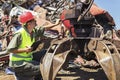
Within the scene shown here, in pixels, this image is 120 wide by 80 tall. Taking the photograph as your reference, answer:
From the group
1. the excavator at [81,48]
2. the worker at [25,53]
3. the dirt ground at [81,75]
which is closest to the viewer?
the excavator at [81,48]

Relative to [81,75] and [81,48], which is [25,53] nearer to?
[81,48]

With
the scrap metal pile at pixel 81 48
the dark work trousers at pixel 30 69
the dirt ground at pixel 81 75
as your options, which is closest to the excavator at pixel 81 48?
the scrap metal pile at pixel 81 48

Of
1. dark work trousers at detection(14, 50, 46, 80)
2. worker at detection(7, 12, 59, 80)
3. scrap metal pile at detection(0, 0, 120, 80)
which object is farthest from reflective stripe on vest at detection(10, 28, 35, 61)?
scrap metal pile at detection(0, 0, 120, 80)

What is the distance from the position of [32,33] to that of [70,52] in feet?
2.67

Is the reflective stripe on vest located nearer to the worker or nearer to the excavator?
the worker

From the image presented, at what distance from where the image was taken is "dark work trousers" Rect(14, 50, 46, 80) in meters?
6.45

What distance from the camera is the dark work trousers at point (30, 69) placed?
6445 mm

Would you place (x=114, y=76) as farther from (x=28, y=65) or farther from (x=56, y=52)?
(x=28, y=65)

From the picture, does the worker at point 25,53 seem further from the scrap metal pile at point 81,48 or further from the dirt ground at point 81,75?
the dirt ground at point 81,75

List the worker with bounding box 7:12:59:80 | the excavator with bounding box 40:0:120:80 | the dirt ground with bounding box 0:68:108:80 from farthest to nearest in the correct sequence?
the dirt ground with bounding box 0:68:108:80
the worker with bounding box 7:12:59:80
the excavator with bounding box 40:0:120:80

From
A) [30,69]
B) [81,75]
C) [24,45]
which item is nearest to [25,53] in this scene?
[24,45]

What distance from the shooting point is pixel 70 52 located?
6.25 m

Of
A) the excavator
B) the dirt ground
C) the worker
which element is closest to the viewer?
the excavator

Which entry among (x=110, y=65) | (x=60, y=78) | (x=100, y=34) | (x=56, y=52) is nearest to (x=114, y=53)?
(x=110, y=65)
